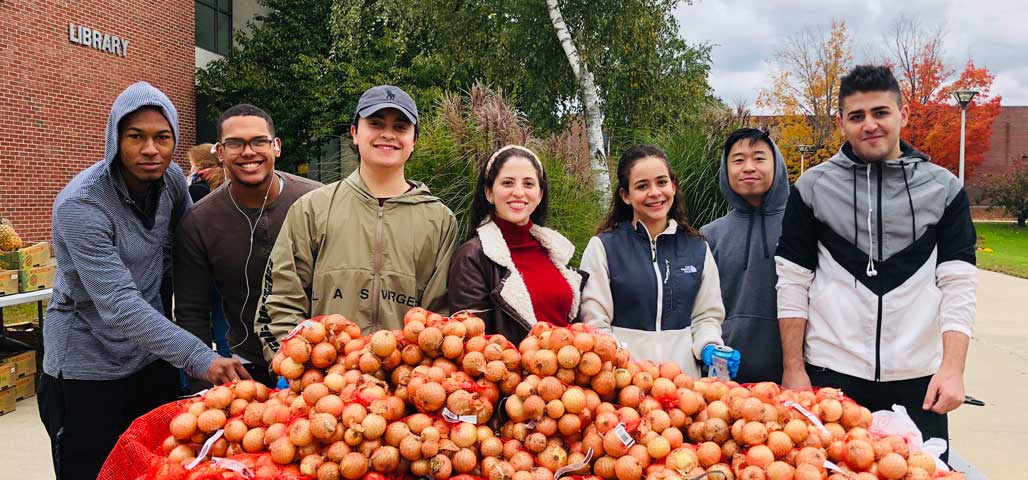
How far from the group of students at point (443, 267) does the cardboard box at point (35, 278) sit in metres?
3.55

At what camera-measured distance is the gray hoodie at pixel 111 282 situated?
2.34 metres

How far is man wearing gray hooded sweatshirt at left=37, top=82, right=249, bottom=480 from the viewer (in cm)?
237

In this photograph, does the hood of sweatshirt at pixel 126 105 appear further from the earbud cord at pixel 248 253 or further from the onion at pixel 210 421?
the onion at pixel 210 421

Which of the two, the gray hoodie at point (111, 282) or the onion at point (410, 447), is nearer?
the onion at point (410, 447)

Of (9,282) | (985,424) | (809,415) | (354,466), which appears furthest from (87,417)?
(985,424)

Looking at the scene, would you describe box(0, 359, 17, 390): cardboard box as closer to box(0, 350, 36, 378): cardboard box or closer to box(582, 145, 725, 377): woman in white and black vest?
box(0, 350, 36, 378): cardboard box

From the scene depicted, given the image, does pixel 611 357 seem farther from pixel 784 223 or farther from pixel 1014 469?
pixel 1014 469

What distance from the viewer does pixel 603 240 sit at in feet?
9.54

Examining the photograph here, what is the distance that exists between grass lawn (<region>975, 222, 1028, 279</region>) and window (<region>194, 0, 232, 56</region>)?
66.4 feet

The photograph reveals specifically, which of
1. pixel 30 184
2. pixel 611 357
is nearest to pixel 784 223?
pixel 611 357

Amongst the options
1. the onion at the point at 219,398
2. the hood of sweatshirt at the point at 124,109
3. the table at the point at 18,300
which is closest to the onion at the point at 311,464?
the onion at the point at 219,398

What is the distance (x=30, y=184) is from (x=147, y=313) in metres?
12.1

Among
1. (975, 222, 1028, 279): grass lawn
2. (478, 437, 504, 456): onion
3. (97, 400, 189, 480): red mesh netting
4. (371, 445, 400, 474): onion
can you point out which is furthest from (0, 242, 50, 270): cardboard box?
(975, 222, 1028, 279): grass lawn

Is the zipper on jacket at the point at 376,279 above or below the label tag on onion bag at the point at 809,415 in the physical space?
above
